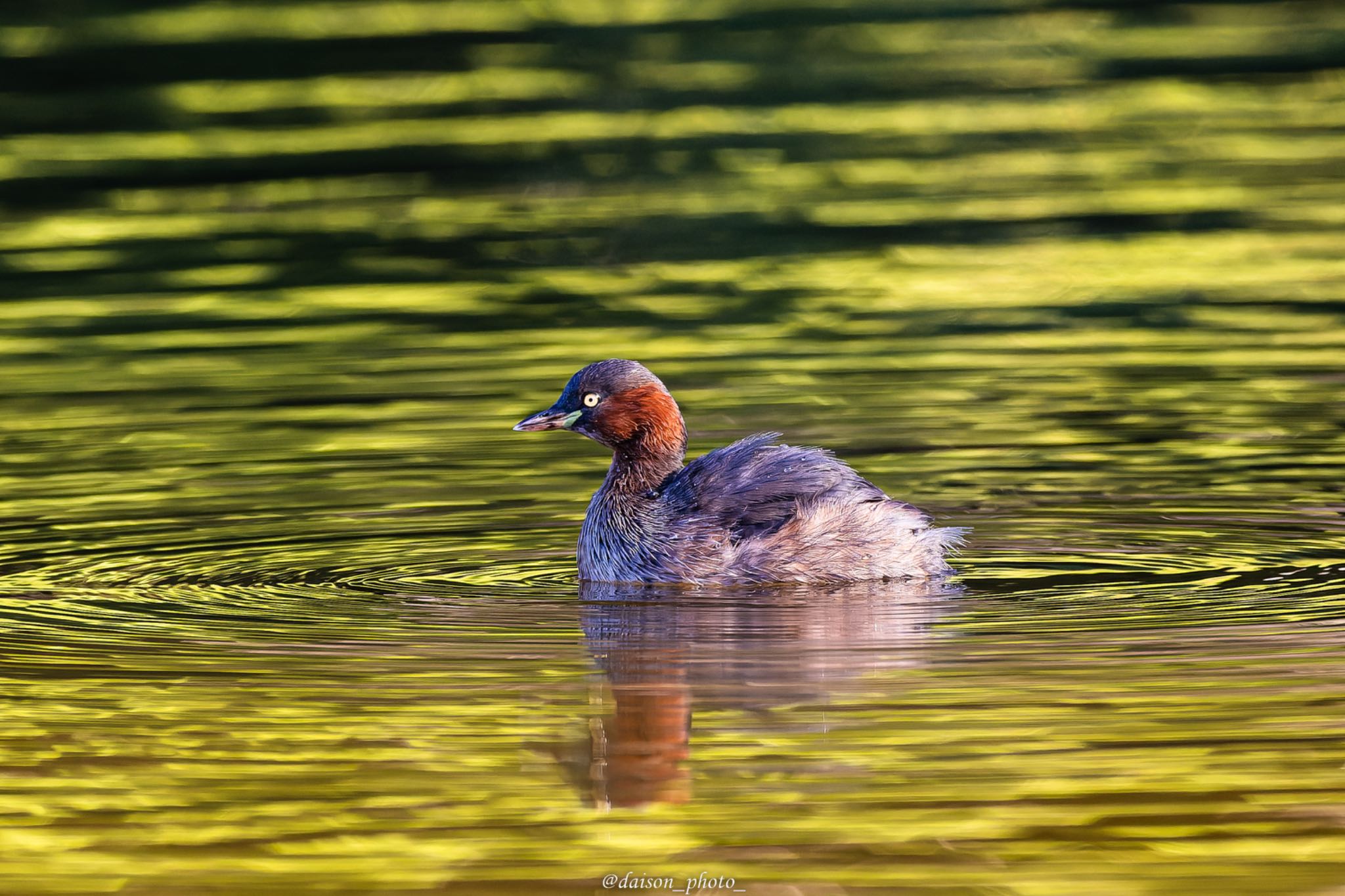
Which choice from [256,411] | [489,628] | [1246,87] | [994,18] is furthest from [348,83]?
[489,628]

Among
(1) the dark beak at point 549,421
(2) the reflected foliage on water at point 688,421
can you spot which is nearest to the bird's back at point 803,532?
(2) the reflected foliage on water at point 688,421

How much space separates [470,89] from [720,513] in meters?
13.0

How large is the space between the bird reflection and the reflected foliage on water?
0.03 m

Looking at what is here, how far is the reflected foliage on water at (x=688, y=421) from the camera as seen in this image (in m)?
6.89

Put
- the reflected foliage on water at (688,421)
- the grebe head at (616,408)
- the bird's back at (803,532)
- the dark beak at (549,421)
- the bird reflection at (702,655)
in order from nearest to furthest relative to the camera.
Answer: the reflected foliage on water at (688,421) < the bird reflection at (702,655) < the bird's back at (803,532) < the dark beak at (549,421) < the grebe head at (616,408)

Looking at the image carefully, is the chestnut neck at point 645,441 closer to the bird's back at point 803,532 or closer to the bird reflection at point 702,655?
the bird's back at point 803,532

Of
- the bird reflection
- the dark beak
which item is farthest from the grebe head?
the bird reflection

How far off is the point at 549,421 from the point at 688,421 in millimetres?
2260

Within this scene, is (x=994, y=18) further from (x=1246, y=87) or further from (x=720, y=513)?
(x=720, y=513)

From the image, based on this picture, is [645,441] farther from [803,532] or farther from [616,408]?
[803,532]

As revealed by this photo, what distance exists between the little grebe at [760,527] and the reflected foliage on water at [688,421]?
20 centimetres

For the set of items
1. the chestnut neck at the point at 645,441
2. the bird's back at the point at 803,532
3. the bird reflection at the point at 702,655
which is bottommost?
the bird reflection at the point at 702,655

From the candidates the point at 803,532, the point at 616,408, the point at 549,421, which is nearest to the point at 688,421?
the point at 616,408

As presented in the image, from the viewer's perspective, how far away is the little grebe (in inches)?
384
